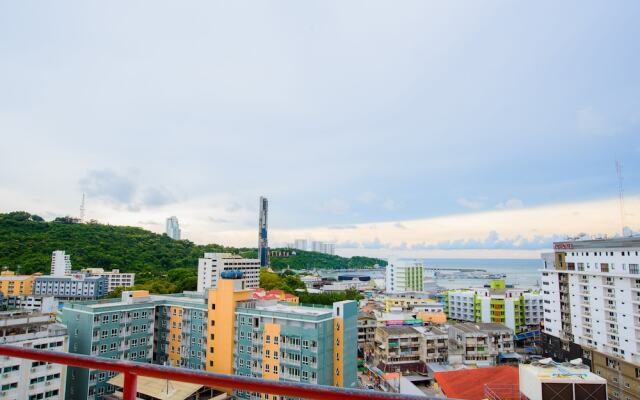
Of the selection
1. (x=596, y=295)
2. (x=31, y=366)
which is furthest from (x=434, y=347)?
(x=31, y=366)

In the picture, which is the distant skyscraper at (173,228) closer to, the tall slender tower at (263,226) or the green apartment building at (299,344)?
the tall slender tower at (263,226)

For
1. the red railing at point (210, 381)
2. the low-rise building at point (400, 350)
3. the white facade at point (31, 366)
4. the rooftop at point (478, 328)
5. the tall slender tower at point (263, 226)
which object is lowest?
the low-rise building at point (400, 350)

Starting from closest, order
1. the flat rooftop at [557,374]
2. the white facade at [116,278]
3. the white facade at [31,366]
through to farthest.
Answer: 1. the flat rooftop at [557,374]
2. the white facade at [31,366]
3. the white facade at [116,278]

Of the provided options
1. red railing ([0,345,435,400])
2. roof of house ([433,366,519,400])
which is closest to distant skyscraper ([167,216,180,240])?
roof of house ([433,366,519,400])

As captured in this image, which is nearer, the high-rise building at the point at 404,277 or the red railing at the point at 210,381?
the red railing at the point at 210,381

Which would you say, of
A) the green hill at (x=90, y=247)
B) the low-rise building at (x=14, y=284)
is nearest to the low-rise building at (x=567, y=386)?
the green hill at (x=90, y=247)

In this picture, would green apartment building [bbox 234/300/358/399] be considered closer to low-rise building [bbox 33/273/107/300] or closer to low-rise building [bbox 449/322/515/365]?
low-rise building [bbox 449/322/515/365]
